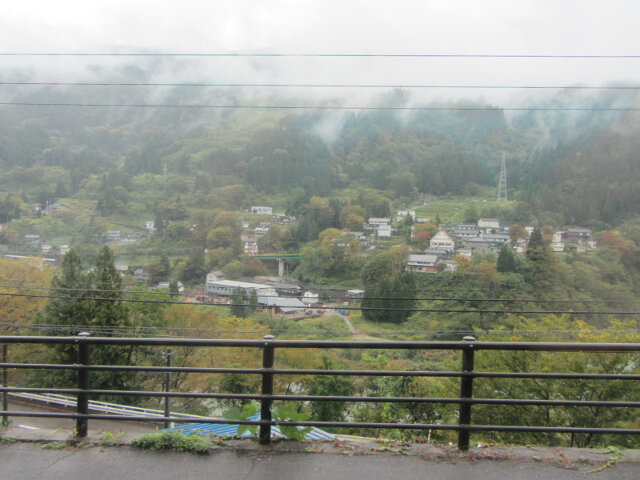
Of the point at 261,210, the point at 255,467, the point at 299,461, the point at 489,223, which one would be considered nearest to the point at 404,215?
the point at 489,223

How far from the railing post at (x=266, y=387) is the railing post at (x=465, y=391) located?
1.31 metres

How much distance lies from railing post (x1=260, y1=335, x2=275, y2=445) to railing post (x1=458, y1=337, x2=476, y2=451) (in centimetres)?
131

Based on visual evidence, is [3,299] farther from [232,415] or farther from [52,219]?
[232,415]

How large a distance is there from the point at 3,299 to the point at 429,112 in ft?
187

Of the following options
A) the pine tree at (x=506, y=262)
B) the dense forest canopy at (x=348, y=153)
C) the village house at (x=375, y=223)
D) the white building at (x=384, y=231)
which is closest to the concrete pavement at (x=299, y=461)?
the pine tree at (x=506, y=262)

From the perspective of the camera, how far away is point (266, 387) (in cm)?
290

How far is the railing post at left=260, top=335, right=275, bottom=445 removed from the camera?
2868 mm

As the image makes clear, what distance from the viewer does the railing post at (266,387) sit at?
2.87 m

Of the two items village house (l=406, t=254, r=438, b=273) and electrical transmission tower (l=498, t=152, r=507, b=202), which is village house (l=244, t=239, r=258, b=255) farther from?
electrical transmission tower (l=498, t=152, r=507, b=202)

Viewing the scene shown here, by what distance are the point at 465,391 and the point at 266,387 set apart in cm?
137

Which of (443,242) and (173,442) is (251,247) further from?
(173,442)

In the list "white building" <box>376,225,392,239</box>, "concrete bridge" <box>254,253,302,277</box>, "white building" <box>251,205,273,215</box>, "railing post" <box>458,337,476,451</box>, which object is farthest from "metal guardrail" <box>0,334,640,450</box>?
"white building" <box>251,205,273,215</box>

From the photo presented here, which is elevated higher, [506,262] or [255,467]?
[506,262]

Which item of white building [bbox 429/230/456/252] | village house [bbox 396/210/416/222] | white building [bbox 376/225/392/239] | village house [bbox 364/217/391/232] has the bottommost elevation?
white building [bbox 429/230/456/252]
